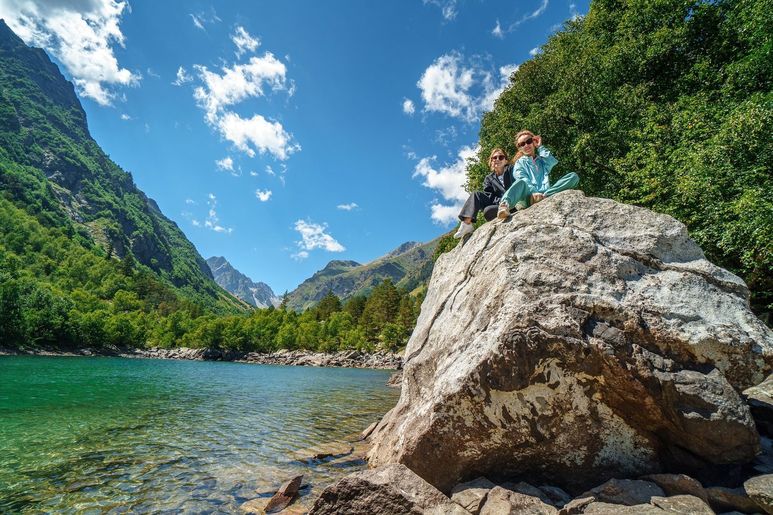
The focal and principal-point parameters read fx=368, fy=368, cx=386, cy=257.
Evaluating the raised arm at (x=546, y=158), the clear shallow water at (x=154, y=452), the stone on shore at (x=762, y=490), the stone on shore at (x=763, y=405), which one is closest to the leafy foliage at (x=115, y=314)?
the clear shallow water at (x=154, y=452)

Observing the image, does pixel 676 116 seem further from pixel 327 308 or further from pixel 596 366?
pixel 327 308

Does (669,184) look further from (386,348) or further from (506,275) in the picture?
(386,348)

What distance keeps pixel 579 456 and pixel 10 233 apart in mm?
211213

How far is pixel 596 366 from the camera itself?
19.2 feet

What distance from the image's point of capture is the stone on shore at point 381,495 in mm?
5969

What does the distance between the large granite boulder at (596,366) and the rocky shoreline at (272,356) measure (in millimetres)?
81653

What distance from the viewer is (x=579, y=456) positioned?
636cm

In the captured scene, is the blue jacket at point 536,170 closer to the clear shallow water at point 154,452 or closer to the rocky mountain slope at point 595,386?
the rocky mountain slope at point 595,386

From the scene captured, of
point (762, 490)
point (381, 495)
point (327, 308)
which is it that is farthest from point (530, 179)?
point (327, 308)

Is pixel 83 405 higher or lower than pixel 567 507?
lower

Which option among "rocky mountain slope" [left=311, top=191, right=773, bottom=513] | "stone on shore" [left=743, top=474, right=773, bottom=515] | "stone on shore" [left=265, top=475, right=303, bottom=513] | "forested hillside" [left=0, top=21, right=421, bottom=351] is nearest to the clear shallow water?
"stone on shore" [left=265, top=475, right=303, bottom=513]

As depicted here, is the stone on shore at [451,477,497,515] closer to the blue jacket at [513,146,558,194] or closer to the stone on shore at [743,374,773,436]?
the stone on shore at [743,374,773,436]

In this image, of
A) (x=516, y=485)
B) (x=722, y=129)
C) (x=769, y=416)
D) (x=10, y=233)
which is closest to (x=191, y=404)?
(x=516, y=485)

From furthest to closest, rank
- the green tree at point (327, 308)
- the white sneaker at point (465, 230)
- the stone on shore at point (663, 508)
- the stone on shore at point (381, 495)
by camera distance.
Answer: the green tree at point (327, 308)
the white sneaker at point (465, 230)
the stone on shore at point (381, 495)
the stone on shore at point (663, 508)
